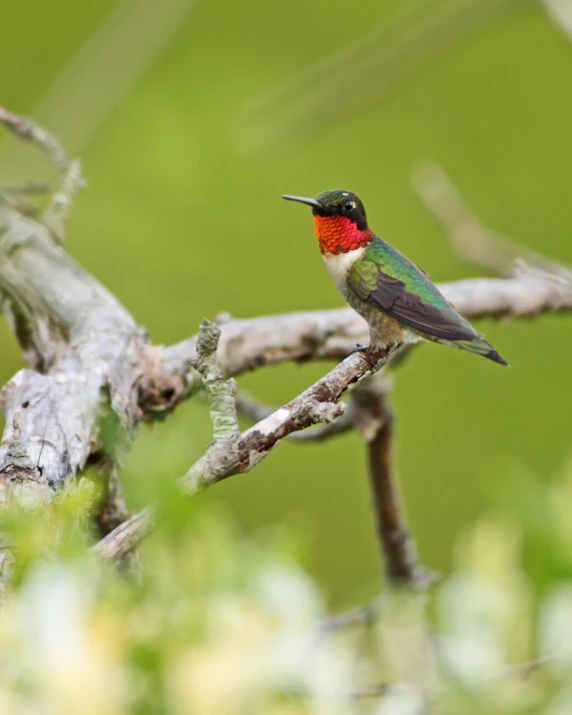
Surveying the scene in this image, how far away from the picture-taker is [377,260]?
1.20 m

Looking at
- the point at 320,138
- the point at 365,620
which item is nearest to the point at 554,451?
the point at 320,138

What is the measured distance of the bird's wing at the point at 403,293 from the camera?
3.56 ft

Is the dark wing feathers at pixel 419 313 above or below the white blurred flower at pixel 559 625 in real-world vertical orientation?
above

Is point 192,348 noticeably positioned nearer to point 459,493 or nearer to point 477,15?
point 477,15

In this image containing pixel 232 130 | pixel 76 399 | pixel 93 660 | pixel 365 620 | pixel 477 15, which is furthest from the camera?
pixel 232 130

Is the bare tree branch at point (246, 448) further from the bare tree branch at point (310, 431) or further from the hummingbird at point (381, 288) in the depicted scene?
the bare tree branch at point (310, 431)

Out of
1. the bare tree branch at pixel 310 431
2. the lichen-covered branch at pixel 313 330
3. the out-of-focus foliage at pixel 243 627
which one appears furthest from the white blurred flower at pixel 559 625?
the bare tree branch at pixel 310 431

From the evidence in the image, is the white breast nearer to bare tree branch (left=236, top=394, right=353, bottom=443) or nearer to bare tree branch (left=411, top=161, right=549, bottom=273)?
bare tree branch (left=236, top=394, right=353, bottom=443)

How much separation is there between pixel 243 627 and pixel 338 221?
911 mm

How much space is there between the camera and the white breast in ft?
3.91

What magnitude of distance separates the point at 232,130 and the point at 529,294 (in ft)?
3.70

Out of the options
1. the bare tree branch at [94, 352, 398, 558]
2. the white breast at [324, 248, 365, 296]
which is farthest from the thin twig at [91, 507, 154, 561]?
the white breast at [324, 248, 365, 296]

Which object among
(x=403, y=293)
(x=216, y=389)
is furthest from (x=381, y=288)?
(x=216, y=389)

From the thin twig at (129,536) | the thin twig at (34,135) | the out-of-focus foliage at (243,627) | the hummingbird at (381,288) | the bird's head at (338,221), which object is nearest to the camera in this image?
the out-of-focus foliage at (243,627)
